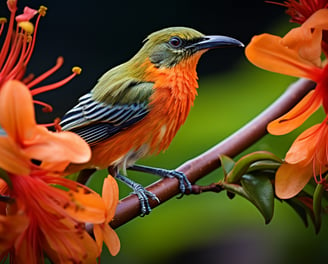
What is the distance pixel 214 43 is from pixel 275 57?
0.42 ft

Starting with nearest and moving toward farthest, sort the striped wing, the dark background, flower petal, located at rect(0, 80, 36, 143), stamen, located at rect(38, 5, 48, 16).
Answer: flower petal, located at rect(0, 80, 36, 143)
stamen, located at rect(38, 5, 48, 16)
the striped wing
the dark background

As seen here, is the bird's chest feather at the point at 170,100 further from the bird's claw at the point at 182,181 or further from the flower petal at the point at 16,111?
the flower petal at the point at 16,111

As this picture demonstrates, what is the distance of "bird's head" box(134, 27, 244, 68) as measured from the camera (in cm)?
60

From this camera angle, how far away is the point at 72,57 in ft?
4.27

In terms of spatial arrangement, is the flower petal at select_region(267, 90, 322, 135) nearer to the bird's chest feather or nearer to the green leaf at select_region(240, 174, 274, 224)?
the green leaf at select_region(240, 174, 274, 224)

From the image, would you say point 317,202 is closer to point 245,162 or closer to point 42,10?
point 245,162

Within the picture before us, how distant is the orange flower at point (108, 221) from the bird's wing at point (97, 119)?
5.8 inches

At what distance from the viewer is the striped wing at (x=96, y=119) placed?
1.88ft

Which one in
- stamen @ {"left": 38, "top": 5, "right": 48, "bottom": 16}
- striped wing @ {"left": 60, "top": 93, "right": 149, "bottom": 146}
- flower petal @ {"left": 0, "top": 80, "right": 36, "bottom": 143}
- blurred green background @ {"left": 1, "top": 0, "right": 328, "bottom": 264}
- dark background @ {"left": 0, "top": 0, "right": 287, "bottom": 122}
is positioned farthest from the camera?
dark background @ {"left": 0, "top": 0, "right": 287, "bottom": 122}

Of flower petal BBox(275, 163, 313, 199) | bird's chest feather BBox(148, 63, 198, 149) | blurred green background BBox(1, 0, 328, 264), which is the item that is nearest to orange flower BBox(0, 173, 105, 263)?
flower petal BBox(275, 163, 313, 199)

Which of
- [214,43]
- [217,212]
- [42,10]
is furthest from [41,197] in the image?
[217,212]

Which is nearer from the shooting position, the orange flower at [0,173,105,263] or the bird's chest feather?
the orange flower at [0,173,105,263]

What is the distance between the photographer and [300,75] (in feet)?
1.53

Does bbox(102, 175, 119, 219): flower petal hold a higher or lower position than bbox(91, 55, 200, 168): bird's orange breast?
higher
